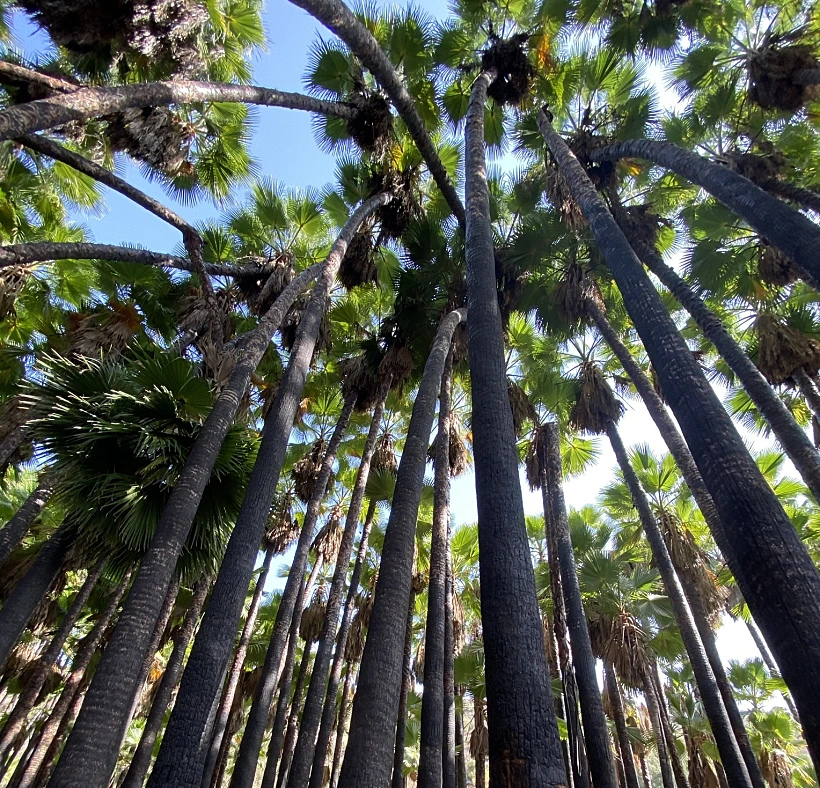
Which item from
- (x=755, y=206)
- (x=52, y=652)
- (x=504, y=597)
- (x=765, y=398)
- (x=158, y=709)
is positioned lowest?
(x=504, y=597)

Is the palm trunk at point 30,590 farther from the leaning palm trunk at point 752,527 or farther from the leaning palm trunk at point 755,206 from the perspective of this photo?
the leaning palm trunk at point 755,206

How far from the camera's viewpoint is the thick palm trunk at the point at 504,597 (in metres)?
2.45

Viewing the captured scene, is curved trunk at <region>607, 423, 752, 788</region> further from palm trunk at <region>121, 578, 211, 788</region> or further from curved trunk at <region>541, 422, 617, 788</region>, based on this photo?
palm trunk at <region>121, 578, 211, 788</region>

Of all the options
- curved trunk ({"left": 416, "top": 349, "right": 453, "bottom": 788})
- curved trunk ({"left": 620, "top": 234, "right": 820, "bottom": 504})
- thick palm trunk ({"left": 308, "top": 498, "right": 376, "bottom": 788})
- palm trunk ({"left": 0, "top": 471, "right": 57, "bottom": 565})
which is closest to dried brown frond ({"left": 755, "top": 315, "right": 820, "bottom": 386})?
curved trunk ({"left": 620, "top": 234, "right": 820, "bottom": 504})

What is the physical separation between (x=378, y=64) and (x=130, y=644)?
8.47 metres

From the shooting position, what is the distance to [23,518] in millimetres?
7320

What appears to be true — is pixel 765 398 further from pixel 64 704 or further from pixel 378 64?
pixel 64 704

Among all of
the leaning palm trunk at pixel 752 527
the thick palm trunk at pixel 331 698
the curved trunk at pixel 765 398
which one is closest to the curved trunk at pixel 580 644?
the curved trunk at pixel 765 398

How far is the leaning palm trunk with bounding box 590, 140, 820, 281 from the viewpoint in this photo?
4.64 meters

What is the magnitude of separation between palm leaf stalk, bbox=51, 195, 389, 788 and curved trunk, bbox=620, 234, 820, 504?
20.6 feet

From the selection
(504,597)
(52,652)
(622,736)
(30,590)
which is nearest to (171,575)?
(30,590)

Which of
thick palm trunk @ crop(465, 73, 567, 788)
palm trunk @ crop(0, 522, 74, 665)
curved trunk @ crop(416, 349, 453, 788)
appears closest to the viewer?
A: thick palm trunk @ crop(465, 73, 567, 788)

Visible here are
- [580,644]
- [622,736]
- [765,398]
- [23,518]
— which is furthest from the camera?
[622,736]

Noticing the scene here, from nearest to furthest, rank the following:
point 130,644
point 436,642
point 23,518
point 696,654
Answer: point 130,644 < point 436,642 < point 23,518 < point 696,654
